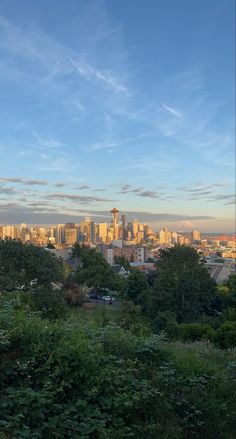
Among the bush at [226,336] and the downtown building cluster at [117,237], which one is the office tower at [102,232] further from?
the bush at [226,336]

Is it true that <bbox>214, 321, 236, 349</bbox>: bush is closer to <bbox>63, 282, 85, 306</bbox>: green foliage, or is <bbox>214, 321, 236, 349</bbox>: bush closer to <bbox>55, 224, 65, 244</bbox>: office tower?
<bbox>63, 282, 85, 306</bbox>: green foliage

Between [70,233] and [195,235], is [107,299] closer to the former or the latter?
[70,233]

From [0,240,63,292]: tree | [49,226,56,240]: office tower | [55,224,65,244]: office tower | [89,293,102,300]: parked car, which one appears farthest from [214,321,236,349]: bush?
[49,226,56,240]: office tower

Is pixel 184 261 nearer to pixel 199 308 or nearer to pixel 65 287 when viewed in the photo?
pixel 199 308

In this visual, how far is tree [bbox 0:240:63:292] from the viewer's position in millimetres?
21203

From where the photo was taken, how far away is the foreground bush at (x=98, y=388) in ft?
10.1

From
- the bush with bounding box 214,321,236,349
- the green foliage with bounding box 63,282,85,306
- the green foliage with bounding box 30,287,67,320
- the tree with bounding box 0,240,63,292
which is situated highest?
the tree with bounding box 0,240,63,292

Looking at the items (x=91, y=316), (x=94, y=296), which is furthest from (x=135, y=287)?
(x=91, y=316)

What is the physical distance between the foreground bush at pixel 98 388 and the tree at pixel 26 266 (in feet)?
55.5

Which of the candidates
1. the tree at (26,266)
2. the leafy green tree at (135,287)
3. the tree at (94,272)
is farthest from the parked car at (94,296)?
the tree at (26,266)

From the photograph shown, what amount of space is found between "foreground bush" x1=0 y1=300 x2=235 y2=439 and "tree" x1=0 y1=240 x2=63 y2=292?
16909 millimetres

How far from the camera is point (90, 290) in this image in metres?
43.1

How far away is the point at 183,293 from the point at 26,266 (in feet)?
38.6

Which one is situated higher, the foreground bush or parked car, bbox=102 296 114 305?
the foreground bush
